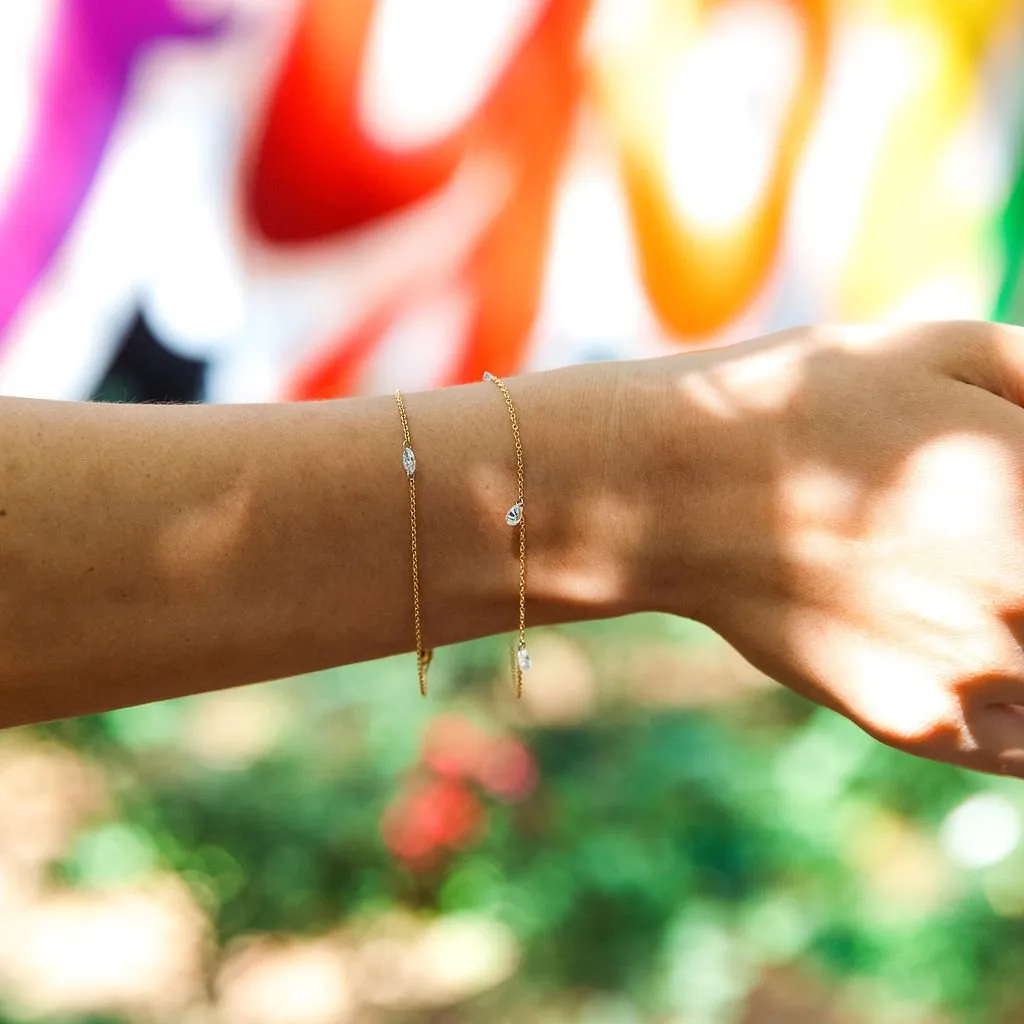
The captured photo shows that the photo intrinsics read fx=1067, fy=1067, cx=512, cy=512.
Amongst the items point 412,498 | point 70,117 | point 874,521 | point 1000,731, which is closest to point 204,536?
point 412,498

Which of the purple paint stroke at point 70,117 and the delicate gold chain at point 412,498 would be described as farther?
the purple paint stroke at point 70,117

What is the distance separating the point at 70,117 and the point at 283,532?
198 cm

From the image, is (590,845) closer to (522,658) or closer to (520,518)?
(522,658)

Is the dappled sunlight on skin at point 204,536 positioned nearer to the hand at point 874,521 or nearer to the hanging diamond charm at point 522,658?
the hanging diamond charm at point 522,658

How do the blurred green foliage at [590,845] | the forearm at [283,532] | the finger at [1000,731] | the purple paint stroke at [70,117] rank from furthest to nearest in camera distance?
the purple paint stroke at [70,117] < the blurred green foliage at [590,845] < the finger at [1000,731] < the forearm at [283,532]

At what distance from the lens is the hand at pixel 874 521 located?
111 cm

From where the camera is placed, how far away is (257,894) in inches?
97.3

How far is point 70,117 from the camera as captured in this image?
2.62 m

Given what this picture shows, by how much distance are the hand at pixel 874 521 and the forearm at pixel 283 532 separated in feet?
0.33

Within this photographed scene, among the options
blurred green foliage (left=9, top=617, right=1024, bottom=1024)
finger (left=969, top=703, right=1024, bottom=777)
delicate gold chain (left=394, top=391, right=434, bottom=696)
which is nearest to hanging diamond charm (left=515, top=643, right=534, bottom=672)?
delicate gold chain (left=394, top=391, right=434, bottom=696)

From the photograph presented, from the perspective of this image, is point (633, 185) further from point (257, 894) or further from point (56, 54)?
point (257, 894)

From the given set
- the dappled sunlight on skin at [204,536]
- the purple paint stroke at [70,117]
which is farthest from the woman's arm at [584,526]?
the purple paint stroke at [70,117]

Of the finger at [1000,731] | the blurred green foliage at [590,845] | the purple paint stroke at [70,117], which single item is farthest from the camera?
the purple paint stroke at [70,117]

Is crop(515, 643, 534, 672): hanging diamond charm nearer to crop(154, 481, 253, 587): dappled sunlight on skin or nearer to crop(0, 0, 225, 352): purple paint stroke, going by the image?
crop(154, 481, 253, 587): dappled sunlight on skin
